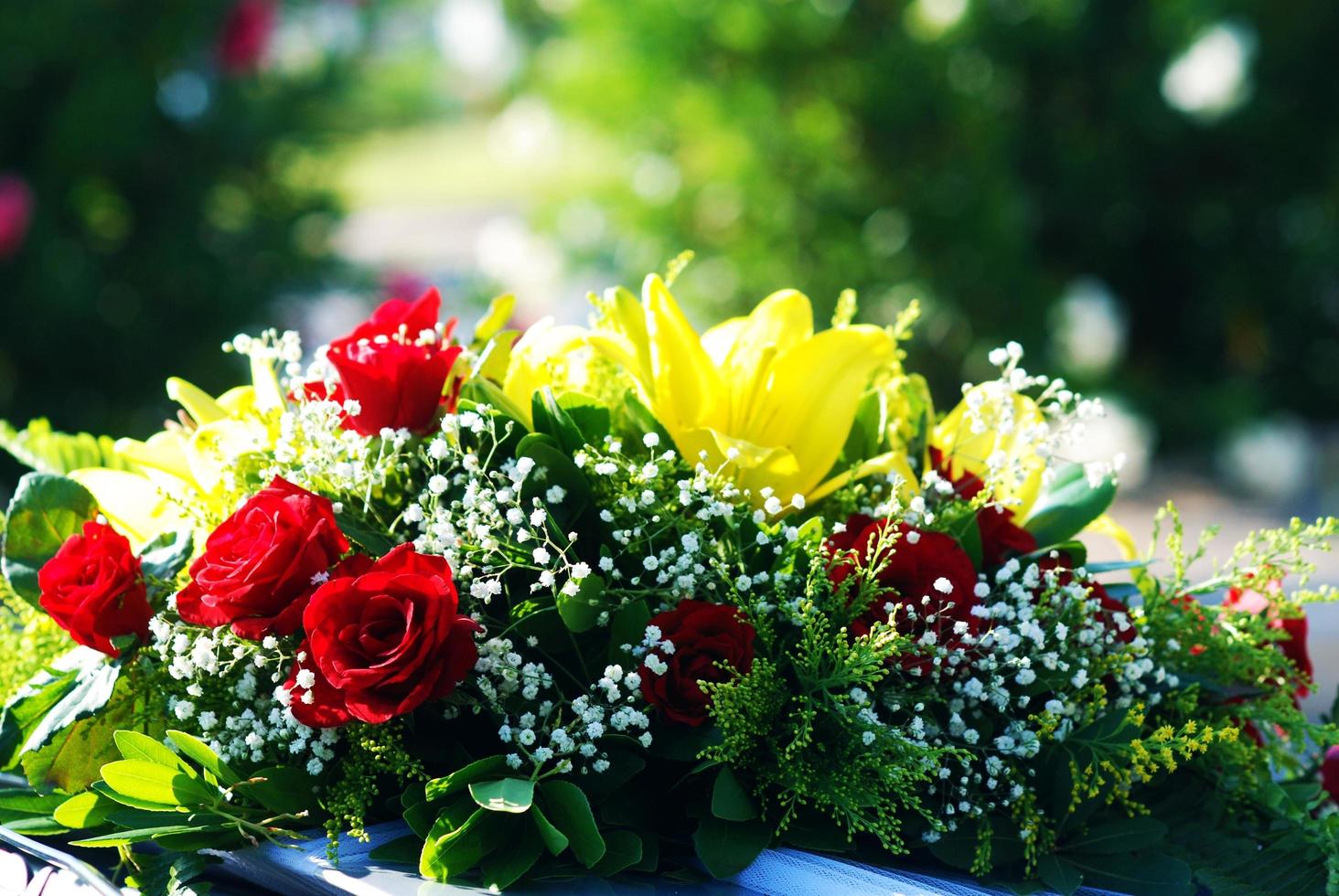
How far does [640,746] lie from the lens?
1.02 metres

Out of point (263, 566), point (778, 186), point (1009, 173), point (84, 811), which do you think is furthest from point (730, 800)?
point (1009, 173)

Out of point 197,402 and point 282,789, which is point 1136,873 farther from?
point 197,402

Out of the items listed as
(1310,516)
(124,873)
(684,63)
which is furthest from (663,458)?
(1310,516)

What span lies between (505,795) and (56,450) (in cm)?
68

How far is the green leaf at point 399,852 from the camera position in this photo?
0.96 meters

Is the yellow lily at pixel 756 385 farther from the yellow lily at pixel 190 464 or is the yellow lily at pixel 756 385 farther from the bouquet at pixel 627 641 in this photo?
the yellow lily at pixel 190 464

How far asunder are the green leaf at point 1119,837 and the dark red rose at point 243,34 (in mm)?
3799

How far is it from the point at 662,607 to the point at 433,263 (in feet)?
23.8

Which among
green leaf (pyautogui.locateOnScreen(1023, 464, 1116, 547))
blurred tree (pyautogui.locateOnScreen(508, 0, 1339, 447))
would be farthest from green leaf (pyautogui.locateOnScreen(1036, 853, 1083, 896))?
blurred tree (pyautogui.locateOnScreen(508, 0, 1339, 447))

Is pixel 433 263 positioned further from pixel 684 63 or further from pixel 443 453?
pixel 443 453

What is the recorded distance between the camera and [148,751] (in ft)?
3.25

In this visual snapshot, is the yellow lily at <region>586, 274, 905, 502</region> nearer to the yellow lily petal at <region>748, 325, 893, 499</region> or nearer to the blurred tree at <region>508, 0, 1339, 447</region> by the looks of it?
the yellow lily petal at <region>748, 325, 893, 499</region>

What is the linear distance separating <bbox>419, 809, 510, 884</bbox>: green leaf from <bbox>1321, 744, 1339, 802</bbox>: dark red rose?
72cm

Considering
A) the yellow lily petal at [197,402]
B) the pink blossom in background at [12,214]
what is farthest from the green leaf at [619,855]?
the pink blossom in background at [12,214]
